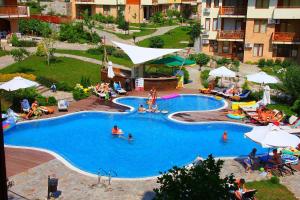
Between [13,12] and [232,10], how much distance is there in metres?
27.1

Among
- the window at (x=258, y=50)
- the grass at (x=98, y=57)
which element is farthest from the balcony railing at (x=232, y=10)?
the grass at (x=98, y=57)

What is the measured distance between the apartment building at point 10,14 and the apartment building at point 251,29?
23036 millimetres

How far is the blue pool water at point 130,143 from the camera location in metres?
20.2

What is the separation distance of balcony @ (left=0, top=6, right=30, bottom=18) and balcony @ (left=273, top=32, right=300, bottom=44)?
30.9 m

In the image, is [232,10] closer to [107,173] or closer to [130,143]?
[130,143]

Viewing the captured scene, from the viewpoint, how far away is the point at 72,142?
23062 millimetres

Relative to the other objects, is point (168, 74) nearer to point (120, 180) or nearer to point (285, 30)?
point (285, 30)

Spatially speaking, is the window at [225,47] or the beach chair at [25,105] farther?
the window at [225,47]

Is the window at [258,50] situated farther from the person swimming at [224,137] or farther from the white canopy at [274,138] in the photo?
the white canopy at [274,138]

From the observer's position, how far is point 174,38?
202 ft

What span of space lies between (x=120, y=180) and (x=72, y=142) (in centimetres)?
694

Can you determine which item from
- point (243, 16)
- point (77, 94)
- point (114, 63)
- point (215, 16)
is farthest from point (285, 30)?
point (77, 94)

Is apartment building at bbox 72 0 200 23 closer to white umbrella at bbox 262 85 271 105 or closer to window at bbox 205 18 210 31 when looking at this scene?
window at bbox 205 18 210 31

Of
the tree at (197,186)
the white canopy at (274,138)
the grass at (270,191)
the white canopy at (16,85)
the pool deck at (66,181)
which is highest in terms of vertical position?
the tree at (197,186)
